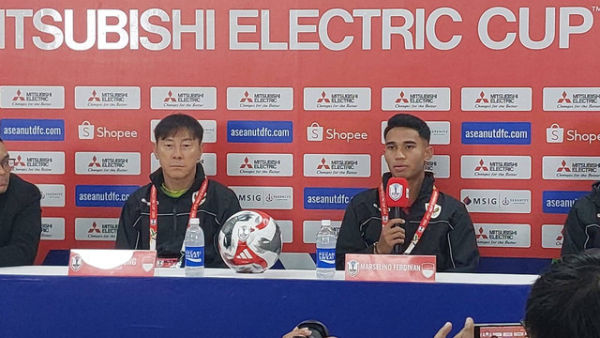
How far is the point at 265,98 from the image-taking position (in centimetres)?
475

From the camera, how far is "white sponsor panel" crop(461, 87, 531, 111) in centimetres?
459

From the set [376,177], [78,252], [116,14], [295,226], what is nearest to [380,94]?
[376,177]

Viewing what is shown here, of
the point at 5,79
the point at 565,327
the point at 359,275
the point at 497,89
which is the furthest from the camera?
the point at 5,79

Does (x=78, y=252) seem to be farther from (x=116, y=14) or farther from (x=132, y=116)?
(x=116, y=14)

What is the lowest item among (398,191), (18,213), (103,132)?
(18,213)

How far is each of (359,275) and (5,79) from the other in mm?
2778

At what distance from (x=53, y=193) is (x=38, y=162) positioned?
21 cm

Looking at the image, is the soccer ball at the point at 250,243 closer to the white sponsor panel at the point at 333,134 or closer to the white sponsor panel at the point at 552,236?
the white sponsor panel at the point at 333,134

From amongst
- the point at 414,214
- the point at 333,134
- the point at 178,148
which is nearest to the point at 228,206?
the point at 178,148

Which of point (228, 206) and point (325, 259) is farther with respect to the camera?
point (228, 206)

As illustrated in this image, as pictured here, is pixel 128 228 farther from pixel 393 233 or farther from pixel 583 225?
pixel 583 225

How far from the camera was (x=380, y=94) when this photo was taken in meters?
4.69

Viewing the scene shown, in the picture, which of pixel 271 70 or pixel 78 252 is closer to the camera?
pixel 78 252

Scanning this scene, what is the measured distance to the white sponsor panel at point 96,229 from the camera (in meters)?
4.93
